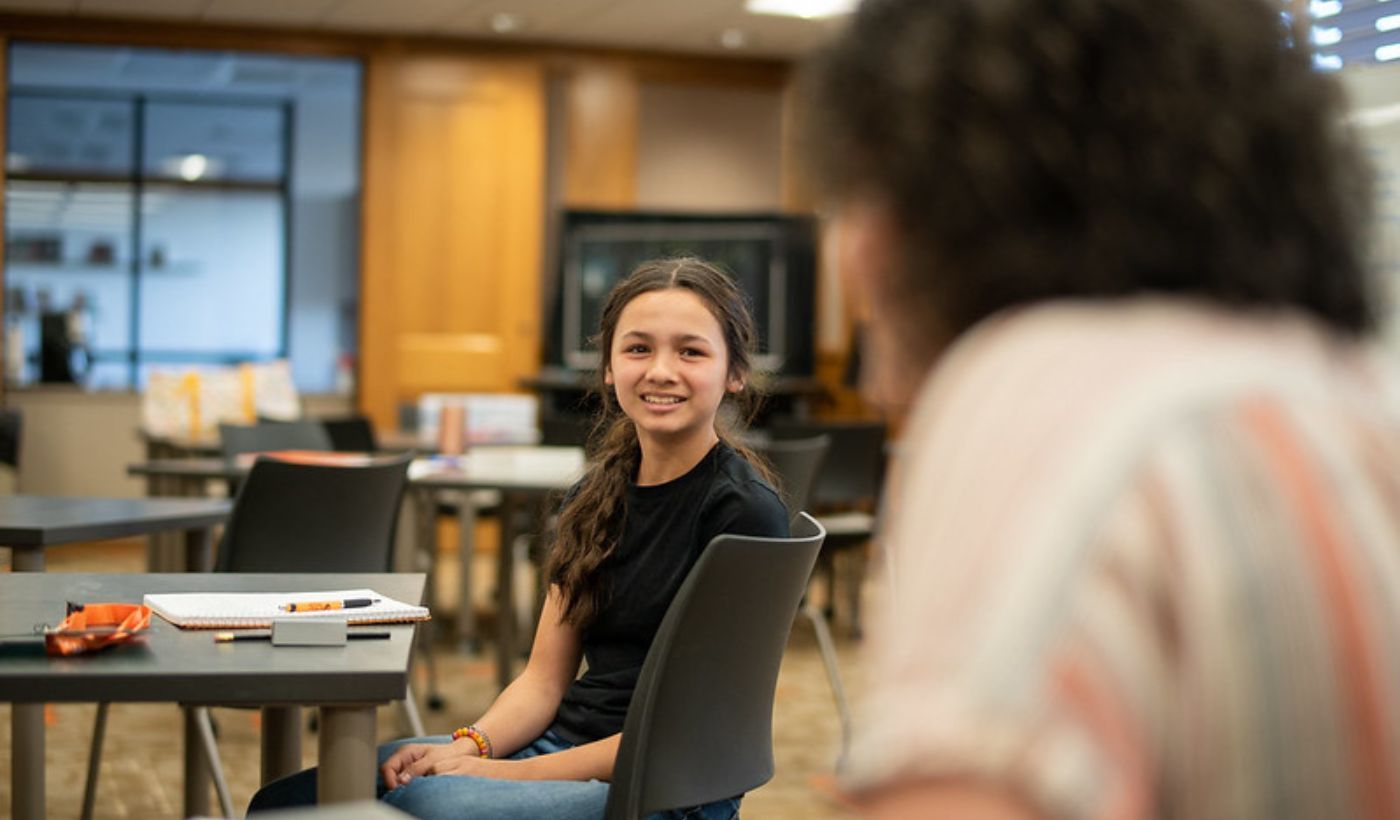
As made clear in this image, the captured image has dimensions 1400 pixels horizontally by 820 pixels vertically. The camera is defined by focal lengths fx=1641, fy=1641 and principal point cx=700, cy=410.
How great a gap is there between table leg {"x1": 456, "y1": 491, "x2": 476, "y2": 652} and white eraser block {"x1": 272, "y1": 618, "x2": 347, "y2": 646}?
13.1ft

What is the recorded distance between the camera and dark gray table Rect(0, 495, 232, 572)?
2584 millimetres

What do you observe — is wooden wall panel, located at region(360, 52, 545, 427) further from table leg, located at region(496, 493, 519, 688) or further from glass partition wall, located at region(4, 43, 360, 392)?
table leg, located at region(496, 493, 519, 688)

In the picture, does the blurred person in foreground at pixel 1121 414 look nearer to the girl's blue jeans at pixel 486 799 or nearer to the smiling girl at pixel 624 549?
the girl's blue jeans at pixel 486 799

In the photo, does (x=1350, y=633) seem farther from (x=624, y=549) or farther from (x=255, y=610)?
(x=624, y=549)

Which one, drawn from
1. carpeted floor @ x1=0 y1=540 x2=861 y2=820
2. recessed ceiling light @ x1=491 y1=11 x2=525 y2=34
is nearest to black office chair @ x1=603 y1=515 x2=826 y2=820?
carpeted floor @ x1=0 y1=540 x2=861 y2=820

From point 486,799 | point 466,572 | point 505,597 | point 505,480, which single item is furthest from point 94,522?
point 466,572

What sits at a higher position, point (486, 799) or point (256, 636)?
point (256, 636)

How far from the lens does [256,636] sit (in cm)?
168

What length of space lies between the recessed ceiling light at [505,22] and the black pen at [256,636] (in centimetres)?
707

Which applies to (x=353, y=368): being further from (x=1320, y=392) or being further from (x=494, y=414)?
(x=1320, y=392)

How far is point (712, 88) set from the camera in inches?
384

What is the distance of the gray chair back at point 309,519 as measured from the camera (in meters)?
3.17

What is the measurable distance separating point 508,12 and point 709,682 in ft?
23.1

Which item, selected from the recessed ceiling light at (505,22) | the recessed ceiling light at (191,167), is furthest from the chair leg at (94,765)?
the recessed ceiling light at (191,167)
